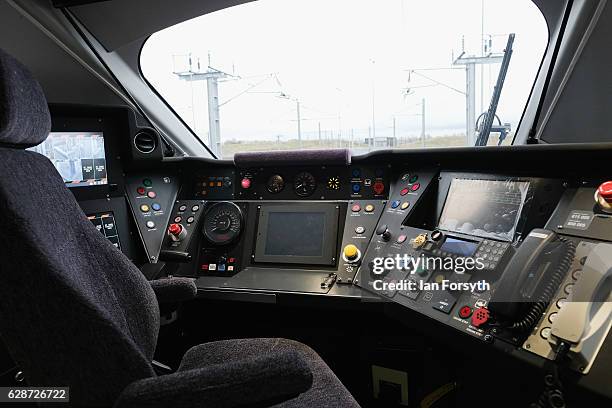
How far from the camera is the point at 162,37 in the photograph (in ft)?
7.80

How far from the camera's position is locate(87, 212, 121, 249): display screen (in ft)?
6.77

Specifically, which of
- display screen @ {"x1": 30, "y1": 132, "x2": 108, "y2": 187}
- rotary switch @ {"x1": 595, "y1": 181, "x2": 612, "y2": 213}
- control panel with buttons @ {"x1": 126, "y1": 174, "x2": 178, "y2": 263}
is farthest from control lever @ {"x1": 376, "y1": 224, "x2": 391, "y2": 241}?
display screen @ {"x1": 30, "y1": 132, "x2": 108, "y2": 187}

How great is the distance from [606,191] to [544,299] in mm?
349

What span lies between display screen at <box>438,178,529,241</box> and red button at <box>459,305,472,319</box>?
33cm

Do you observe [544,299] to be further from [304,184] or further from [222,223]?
[222,223]

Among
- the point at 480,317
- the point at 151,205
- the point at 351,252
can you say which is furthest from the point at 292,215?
the point at 480,317

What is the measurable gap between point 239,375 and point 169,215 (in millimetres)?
1604

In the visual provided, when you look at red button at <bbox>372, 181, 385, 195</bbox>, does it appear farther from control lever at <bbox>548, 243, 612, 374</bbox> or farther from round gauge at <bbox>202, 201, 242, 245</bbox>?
control lever at <bbox>548, 243, 612, 374</bbox>

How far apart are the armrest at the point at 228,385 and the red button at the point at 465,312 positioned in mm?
558

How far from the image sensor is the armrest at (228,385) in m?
0.82

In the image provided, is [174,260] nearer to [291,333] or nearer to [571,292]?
[291,333]

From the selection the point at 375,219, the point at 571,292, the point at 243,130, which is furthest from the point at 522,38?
the point at 243,130

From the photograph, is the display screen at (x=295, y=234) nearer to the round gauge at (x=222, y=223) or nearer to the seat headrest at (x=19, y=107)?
the round gauge at (x=222, y=223)

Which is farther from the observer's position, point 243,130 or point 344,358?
point 243,130
